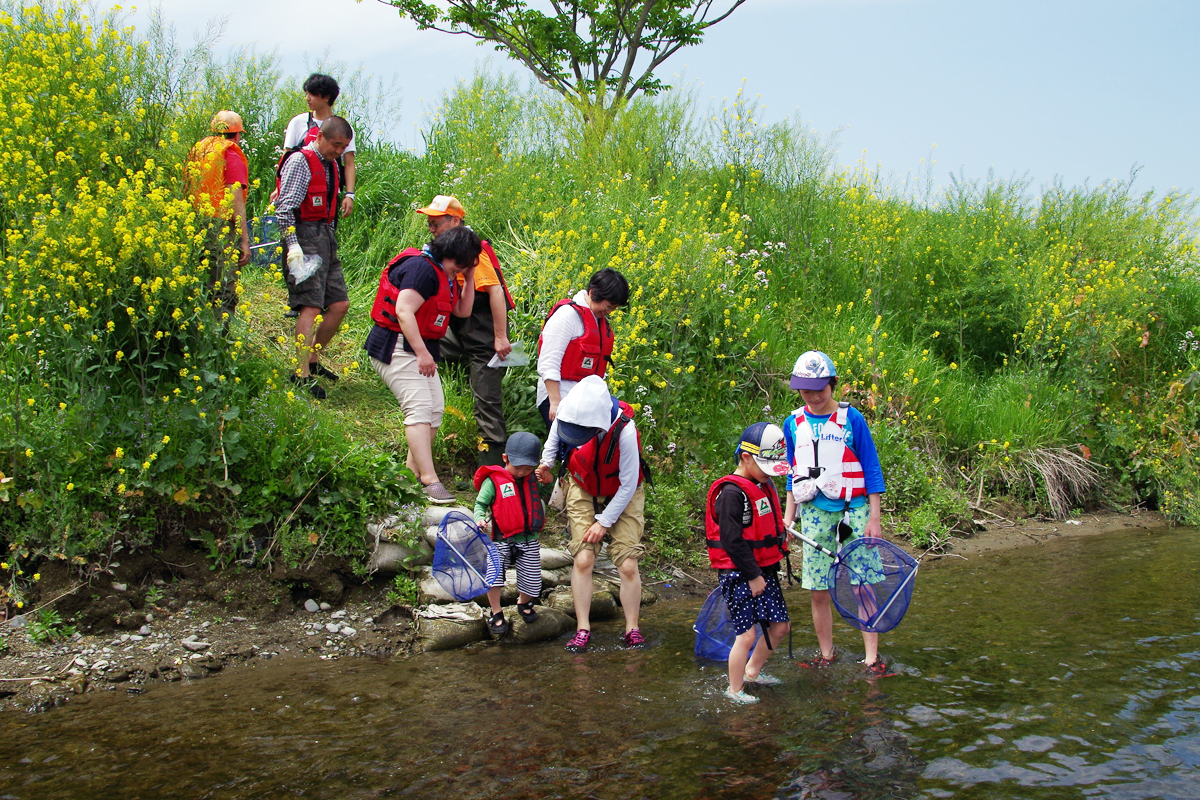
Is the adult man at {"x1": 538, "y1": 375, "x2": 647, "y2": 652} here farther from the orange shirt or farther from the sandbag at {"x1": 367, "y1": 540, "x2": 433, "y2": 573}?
the orange shirt

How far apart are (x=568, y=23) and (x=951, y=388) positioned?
12.4m

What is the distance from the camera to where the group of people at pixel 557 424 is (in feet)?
15.3

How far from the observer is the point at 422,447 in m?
6.26

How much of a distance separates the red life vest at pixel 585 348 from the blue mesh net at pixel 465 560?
1173mm

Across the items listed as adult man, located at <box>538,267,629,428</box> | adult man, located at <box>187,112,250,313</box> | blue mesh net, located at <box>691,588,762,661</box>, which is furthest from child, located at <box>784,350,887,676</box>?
adult man, located at <box>187,112,250,313</box>

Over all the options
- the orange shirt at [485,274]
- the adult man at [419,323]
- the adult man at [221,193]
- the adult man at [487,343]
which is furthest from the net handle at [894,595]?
the adult man at [221,193]

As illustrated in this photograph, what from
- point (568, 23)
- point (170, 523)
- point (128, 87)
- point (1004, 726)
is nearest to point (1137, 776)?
point (1004, 726)

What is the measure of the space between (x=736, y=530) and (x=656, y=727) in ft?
3.33

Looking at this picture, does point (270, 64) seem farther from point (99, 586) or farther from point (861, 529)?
point (861, 529)

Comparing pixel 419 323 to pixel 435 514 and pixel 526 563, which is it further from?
pixel 526 563

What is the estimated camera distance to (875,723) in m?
4.24

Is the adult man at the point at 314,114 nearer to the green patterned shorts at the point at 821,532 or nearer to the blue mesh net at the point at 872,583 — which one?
the green patterned shorts at the point at 821,532

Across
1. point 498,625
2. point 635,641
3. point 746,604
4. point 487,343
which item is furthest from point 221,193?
point 746,604

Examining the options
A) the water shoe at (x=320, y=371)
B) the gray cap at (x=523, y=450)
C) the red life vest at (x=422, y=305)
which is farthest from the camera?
the water shoe at (x=320, y=371)
